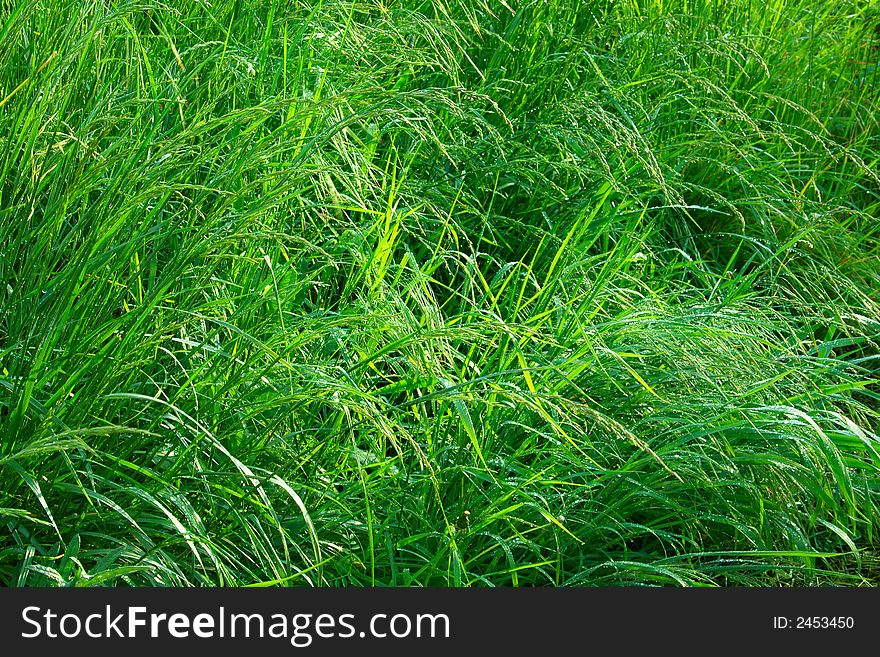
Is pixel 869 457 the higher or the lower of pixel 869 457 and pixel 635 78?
the lower

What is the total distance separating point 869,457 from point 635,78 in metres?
1.22

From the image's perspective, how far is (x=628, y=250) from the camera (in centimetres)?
233

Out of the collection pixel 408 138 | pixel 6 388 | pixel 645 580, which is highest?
pixel 408 138

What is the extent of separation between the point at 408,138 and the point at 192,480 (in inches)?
46.3

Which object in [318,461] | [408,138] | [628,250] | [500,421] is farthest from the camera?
[408,138]

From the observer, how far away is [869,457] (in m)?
2.10

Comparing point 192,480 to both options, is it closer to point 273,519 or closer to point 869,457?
point 273,519

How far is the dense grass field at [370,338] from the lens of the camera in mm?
1498

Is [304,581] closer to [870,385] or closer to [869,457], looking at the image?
[869,457]

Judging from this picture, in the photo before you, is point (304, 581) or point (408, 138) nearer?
point (304, 581)

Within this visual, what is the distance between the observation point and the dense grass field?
1498mm

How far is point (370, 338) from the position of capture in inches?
72.1

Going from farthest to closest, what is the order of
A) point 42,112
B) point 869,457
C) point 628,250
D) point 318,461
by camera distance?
point 628,250 → point 869,457 → point 318,461 → point 42,112

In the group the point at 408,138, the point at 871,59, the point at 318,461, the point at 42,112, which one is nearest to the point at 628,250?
the point at 408,138
